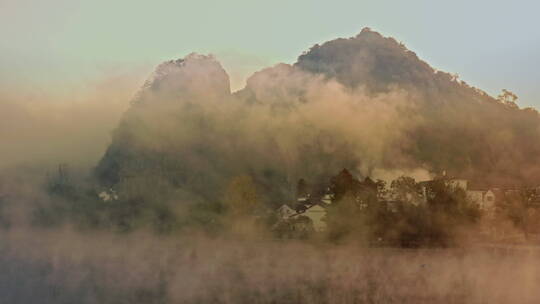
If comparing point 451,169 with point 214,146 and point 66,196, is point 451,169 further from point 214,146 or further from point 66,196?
point 66,196

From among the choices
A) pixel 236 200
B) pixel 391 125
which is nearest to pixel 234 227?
pixel 236 200

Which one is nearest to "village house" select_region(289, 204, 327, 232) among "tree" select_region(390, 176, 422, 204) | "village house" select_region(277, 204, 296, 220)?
"village house" select_region(277, 204, 296, 220)

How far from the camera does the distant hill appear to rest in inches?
965

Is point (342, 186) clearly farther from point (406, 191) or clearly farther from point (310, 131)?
point (310, 131)

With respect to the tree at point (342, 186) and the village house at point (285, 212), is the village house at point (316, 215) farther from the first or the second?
the tree at point (342, 186)

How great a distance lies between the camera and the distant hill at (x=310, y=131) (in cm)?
2452

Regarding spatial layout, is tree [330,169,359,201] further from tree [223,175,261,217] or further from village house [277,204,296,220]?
tree [223,175,261,217]

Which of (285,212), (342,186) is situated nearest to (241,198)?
(285,212)

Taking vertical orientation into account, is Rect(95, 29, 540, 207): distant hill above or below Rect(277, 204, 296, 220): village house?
above

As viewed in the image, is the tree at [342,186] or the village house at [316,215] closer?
the village house at [316,215]

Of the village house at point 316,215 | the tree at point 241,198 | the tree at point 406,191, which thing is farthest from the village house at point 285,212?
the tree at point 406,191

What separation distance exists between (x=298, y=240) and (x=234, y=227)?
2040 millimetres

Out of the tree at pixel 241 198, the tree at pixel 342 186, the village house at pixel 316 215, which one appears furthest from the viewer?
the tree at pixel 342 186

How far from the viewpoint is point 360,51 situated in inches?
1499
